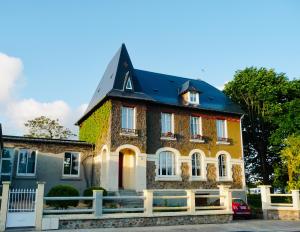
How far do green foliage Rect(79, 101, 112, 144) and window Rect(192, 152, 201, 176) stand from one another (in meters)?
7.05

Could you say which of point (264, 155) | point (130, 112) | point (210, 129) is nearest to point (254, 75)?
point (264, 155)

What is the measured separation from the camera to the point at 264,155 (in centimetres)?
3128

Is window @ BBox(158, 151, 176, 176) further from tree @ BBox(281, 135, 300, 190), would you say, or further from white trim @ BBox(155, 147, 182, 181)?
tree @ BBox(281, 135, 300, 190)

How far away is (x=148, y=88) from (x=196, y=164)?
682 cm

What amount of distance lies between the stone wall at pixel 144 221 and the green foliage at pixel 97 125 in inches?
314

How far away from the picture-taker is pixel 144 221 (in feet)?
47.7

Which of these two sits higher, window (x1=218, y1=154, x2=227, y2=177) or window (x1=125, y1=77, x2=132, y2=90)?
window (x1=125, y1=77, x2=132, y2=90)

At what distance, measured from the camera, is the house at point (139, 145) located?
20.8 meters

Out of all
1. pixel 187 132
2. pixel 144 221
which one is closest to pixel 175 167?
pixel 187 132

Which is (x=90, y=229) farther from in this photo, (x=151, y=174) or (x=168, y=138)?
(x=168, y=138)

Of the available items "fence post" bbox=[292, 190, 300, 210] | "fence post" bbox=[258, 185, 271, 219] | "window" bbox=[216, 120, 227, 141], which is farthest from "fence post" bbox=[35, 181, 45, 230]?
"window" bbox=[216, 120, 227, 141]

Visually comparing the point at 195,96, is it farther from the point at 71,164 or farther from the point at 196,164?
the point at 71,164

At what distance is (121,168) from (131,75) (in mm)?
6641

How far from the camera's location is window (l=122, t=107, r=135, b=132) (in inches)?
843
